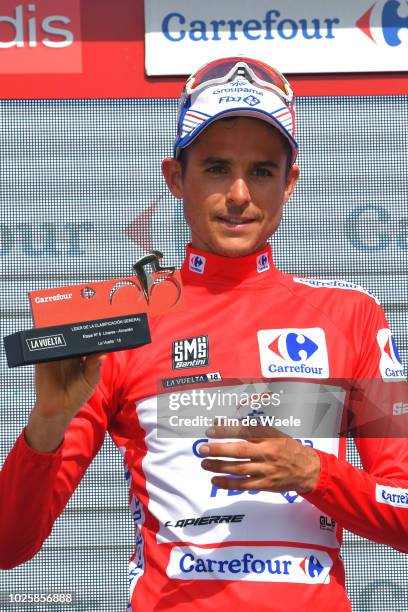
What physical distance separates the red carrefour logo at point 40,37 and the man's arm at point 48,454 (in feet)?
5.51

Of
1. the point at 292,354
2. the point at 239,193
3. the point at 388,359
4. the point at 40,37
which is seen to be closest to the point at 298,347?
the point at 292,354

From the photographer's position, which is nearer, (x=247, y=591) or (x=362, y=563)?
(x=247, y=591)

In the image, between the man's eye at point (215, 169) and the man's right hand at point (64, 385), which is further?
the man's eye at point (215, 169)

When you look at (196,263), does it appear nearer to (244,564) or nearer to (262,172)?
(262,172)

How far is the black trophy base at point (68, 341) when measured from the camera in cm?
109

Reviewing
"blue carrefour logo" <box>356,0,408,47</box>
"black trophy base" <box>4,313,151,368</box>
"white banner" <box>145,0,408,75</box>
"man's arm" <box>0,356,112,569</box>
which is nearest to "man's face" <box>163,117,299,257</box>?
"man's arm" <box>0,356,112,569</box>

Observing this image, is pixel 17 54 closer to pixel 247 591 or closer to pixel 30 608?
pixel 30 608

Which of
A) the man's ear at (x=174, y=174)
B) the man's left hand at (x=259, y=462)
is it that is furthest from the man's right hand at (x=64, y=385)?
the man's ear at (x=174, y=174)

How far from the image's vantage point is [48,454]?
121 cm

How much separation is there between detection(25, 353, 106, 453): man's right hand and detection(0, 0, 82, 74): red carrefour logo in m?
1.88

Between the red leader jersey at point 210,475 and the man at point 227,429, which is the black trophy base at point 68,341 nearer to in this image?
the man at point 227,429

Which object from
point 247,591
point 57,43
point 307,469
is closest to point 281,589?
point 247,591

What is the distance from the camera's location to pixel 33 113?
2.85 m

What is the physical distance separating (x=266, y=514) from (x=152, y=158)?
169 cm
